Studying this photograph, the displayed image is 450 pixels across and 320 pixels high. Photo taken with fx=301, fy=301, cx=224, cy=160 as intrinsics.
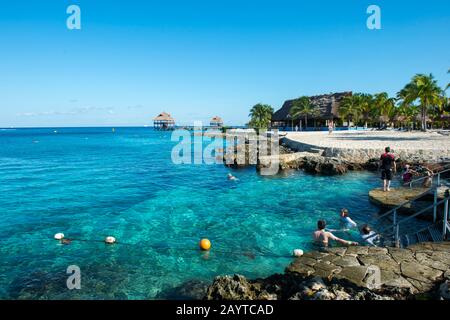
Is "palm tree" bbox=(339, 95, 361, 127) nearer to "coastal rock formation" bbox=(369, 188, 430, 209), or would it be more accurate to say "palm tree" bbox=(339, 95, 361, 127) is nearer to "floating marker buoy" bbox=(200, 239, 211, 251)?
"coastal rock formation" bbox=(369, 188, 430, 209)

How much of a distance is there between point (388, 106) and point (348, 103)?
33.5 ft

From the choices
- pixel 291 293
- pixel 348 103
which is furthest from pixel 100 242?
pixel 348 103

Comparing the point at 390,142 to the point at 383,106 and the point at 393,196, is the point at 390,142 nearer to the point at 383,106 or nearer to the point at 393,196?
the point at 393,196

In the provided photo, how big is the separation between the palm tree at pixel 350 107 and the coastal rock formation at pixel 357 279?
5275 cm

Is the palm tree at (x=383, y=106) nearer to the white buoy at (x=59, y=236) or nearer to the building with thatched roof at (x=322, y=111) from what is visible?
the building with thatched roof at (x=322, y=111)

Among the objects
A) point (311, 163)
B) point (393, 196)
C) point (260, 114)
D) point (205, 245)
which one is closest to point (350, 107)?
point (260, 114)

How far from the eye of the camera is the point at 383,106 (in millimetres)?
61188

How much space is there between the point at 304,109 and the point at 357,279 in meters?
57.9

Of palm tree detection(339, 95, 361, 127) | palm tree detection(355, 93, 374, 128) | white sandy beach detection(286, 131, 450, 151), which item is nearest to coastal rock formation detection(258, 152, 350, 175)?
white sandy beach detection(286, 131, 450, 151)

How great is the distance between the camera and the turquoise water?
8.77 m

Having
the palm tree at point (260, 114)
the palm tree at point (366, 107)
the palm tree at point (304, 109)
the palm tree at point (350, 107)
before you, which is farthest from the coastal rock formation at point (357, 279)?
the palm tree at point (260, 114)

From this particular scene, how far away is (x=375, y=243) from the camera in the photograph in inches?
395
